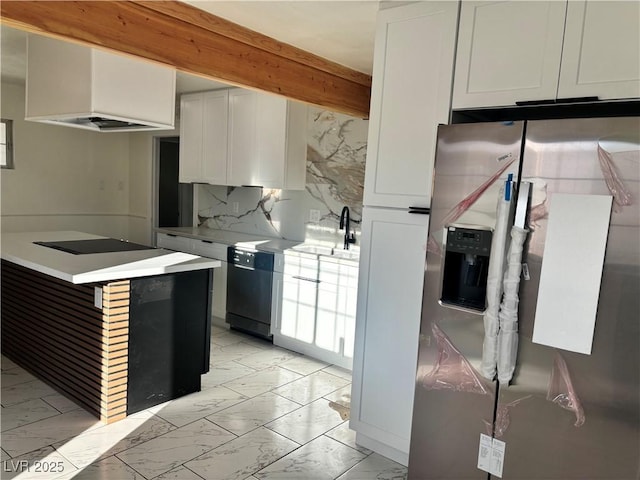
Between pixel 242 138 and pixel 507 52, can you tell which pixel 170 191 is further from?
pixel 507 52

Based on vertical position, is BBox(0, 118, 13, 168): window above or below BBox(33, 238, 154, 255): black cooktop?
above

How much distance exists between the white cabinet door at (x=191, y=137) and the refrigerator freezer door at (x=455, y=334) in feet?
11.7

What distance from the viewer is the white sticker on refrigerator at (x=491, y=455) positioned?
1.92 metres

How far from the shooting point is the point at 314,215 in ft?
15.0

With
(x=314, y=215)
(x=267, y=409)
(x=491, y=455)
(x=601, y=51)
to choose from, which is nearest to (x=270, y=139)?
(x=314, y=215)

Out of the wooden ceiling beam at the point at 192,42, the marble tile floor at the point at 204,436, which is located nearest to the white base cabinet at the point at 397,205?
the marble tile floor at the point at 204,436

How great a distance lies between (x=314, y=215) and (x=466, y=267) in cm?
265

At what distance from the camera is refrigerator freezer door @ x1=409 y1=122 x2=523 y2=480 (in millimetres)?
1912

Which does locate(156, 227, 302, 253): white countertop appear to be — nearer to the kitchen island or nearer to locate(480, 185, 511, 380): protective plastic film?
the kitchen island

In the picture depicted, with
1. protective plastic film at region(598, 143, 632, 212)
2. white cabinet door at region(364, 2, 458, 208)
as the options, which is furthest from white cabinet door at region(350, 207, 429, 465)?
protective plastic film at region(598, 143, 632, 212)

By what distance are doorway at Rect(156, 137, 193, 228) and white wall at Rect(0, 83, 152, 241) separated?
6.3 inches

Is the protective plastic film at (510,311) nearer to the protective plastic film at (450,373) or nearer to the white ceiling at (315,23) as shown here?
the protective plastic film at (450,373)

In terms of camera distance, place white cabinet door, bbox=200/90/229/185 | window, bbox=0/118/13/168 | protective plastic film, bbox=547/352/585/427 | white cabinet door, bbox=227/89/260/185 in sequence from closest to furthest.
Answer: protective plastic film, bbox=547/352/585/427 → white cabinet door, bbox=227/89/260/185 → white cabinet door, bbox=200/90/229/185 → window, bbox=0/118/13/168

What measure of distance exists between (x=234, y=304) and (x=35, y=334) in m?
1.70
